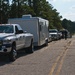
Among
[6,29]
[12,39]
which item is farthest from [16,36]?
[12,39]

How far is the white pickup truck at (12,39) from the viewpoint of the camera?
1494cm

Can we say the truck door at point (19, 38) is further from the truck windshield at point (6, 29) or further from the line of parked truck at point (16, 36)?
the truck windshield at point (6, 29)

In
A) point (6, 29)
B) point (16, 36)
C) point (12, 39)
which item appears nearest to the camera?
point (12, 39)

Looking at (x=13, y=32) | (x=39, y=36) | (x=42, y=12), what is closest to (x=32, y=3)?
(x=42, y=12)

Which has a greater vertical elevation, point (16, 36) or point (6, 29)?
point (6, 29)

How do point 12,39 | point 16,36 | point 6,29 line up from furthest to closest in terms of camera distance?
point 6,29 < point 16,36 < point 12,39

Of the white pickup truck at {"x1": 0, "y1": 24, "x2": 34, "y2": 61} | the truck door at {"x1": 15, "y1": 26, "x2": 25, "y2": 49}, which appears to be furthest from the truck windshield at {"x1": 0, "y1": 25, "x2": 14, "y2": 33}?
the truck door at {"x1": 15, "y1": 26, "x2": 25, "y2": 49}

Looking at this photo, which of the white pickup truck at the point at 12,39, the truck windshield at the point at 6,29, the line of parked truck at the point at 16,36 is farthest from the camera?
the truck windshield at the point at 6,29

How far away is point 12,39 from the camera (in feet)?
51.1

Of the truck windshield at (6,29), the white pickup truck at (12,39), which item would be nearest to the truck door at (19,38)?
the white pickup truck at (12,39)

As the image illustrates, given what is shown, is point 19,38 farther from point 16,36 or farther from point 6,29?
point 6,29

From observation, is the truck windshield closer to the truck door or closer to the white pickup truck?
the white pickup truck

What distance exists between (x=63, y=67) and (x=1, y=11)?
5599 cm

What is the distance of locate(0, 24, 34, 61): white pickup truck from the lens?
14938 millimetres
